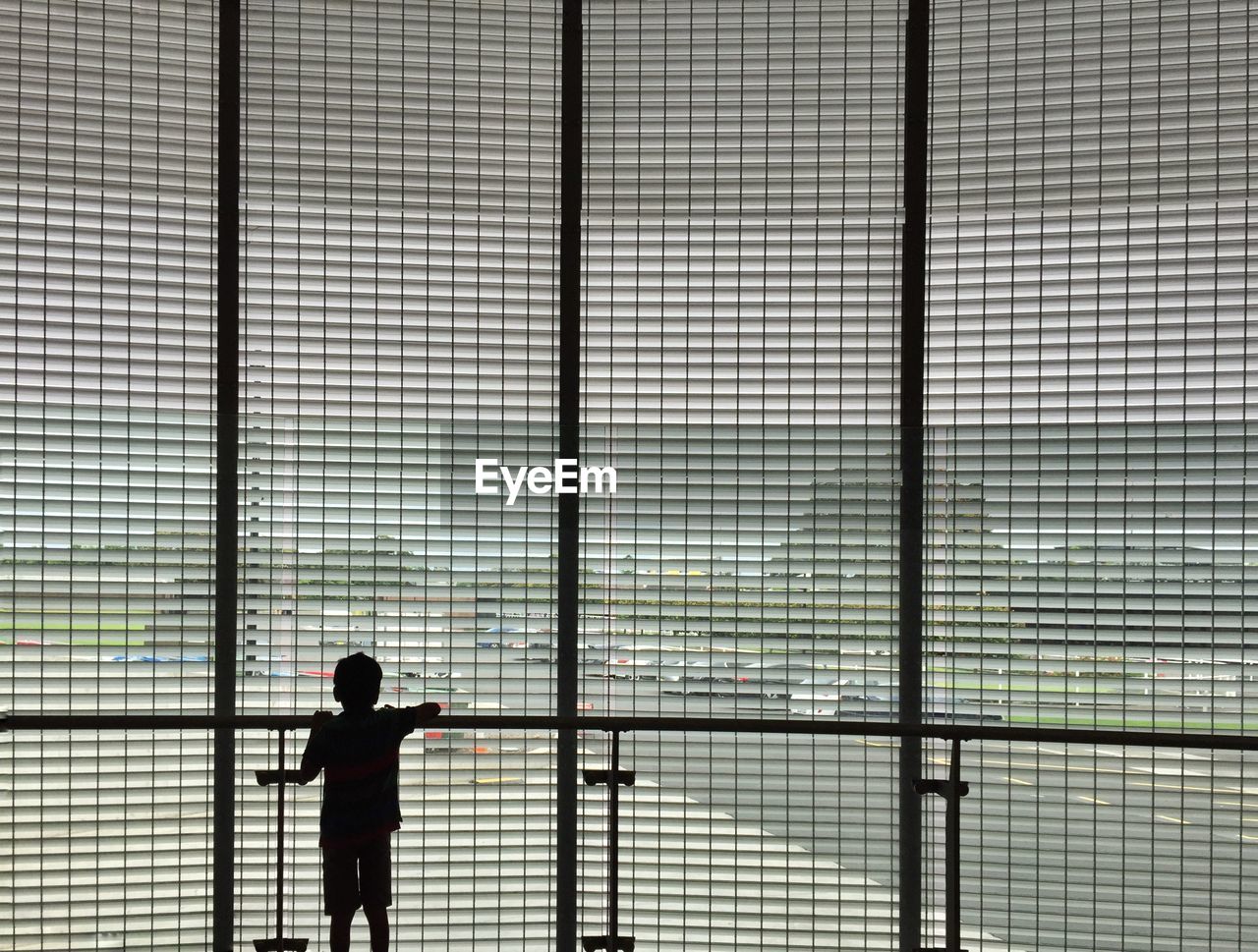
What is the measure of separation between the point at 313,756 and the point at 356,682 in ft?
0.76

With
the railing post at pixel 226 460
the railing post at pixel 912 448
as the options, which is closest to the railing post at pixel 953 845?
the railing post at pixel 912 448

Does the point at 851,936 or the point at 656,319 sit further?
the point at 656,319

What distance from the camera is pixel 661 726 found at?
2889 millimetres

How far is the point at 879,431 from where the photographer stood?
145 inches

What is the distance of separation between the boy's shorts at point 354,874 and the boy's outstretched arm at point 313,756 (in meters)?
0.21

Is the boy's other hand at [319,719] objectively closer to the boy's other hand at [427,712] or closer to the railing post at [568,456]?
the boy's other hand at [427,712]

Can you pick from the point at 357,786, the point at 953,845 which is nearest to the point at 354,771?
the point at 357,786

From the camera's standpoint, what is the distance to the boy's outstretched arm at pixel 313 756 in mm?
2623

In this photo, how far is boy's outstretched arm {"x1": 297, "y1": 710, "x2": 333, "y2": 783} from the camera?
2.62 meters

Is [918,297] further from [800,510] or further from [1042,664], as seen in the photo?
[1042,664]

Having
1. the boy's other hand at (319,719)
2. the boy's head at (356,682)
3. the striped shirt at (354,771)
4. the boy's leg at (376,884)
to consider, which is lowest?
the boy's leg at (376,884)

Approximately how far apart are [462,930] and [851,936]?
148cm

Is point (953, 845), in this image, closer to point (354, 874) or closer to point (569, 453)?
point (354, 874)

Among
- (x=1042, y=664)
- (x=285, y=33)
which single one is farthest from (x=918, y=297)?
→ (x=285, y=33)
